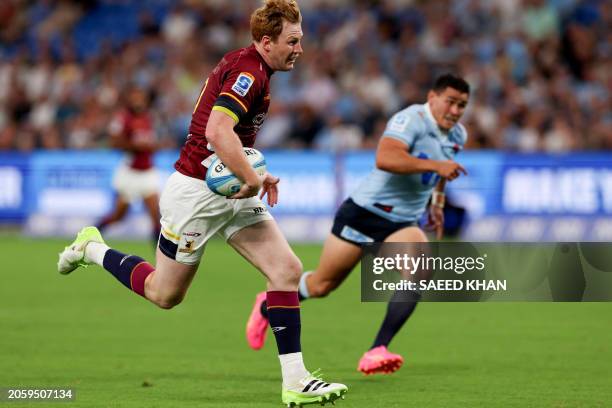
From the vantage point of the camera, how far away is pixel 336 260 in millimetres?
8977

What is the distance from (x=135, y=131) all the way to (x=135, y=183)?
743 mm

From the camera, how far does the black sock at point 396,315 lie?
27.1ft

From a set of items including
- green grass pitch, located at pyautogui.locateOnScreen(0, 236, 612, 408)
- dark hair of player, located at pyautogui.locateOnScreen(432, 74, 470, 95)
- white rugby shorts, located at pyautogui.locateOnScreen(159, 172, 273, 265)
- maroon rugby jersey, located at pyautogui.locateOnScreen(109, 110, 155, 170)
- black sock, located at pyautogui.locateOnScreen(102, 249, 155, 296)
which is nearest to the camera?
white rugby shorts, located at pyautogui.locateOnScreen(159, 172, 273, 265)

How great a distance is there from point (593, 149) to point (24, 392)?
534 inches

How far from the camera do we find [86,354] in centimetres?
902

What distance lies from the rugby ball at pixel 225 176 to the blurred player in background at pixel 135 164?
10114mm

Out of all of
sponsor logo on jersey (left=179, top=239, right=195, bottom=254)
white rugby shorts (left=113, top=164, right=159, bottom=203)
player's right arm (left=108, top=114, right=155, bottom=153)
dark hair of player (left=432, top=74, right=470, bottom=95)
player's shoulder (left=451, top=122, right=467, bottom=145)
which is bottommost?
sponsor logo on jersey (left=179, top=239, right=195, bottom=254)

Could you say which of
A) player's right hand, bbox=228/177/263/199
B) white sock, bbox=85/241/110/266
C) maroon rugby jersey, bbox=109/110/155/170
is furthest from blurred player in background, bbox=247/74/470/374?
maroon rugby jersey, bbox=109/110/155/170

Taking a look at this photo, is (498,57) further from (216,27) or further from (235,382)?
(235,382)

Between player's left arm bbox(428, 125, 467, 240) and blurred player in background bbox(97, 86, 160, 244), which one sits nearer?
player's left arm bbox(428, 125, 467, 240)

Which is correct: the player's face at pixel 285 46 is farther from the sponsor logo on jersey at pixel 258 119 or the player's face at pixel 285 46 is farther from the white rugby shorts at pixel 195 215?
the white rugby shorts at pixel 195 215

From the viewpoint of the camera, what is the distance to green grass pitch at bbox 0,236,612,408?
7406mm

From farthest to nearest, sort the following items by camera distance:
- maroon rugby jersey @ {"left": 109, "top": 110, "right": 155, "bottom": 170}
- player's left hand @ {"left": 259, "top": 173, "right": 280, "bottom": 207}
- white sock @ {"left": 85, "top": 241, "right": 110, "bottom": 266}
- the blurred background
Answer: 1. the blurred background
2. maroon rugby jersey @ {"left": 109, "top": 110, "right": 155, "bottom": 170}
3. white sock @ {"left": 85, "top": 241, "right": 110, "bottom": 266}
4. player's left hand @ {"left": 259, "top": 173, "right": 280, "bottom": 207}

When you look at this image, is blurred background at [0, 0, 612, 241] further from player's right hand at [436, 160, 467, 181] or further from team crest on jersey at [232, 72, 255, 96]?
team crest on jersey at [232, 72, 255, 96]
